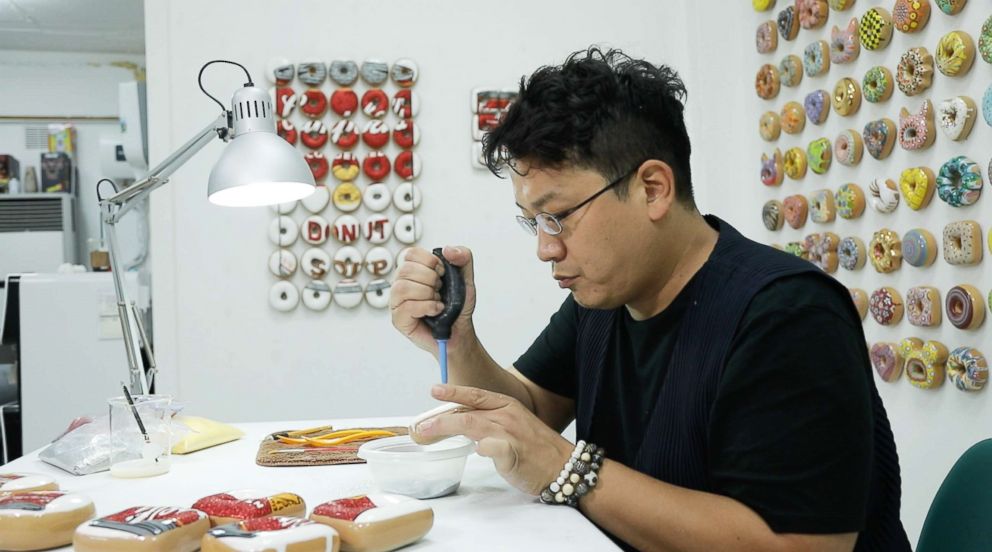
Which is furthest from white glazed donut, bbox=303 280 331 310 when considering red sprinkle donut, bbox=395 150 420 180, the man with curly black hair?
the man with curly black hair

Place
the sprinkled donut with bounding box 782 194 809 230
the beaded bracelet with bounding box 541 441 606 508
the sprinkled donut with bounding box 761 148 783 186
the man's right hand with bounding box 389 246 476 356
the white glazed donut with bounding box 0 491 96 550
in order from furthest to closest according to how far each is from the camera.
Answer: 1. the sprinkled donut with bounding box 761 148 783 186
2. the sprinkled donut with bounding box 782 194 809 230
3. the man's right hand with bounding box 389 246 476 356
4. the beaded bracelet with bounding box 541 441 606 508
5. the white glazed donut with bounding box 0 491 96 550

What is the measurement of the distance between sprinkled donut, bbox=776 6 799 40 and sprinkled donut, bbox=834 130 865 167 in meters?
0.45

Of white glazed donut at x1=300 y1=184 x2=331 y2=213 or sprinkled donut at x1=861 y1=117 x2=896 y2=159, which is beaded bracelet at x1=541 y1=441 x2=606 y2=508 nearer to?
sprinkled donut at x1=861 y1=117 x2=896 y2=159

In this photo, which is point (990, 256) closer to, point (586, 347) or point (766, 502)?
point (586, 347)

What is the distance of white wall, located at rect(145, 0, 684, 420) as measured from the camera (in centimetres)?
316

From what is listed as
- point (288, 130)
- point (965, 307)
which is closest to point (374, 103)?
point (288, 130)

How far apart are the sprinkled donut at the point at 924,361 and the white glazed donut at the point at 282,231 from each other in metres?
2.07

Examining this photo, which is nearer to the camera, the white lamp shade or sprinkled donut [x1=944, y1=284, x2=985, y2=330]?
the white lamp shade

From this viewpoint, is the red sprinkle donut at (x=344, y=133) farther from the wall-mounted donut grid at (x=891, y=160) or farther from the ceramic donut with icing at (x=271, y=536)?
the ceramic donut with icing at (x=271, y=536)

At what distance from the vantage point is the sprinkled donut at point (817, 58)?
8.20 ft

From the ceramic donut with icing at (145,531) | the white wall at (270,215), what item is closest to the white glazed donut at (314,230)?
the white wall at (270,215)

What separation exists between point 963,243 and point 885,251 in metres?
0.29

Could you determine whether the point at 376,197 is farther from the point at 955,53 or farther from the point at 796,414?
the point at 796,414

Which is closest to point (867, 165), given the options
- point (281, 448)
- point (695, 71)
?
point (695, 71)
